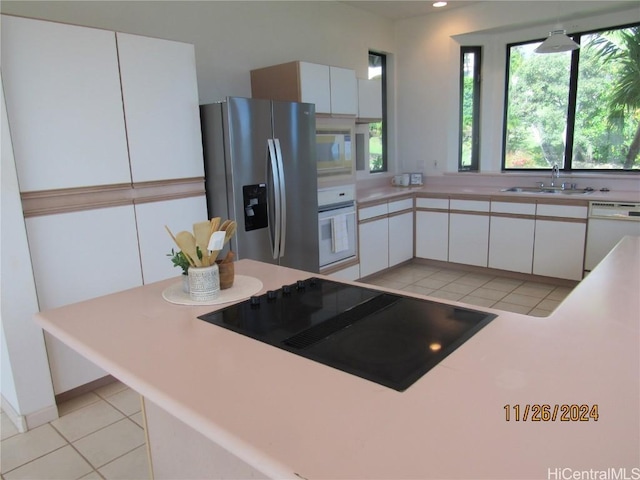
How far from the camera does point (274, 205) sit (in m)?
3.27

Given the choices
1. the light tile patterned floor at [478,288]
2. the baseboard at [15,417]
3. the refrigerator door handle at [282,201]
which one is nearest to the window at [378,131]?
the light tile patterned floor at [478,288]

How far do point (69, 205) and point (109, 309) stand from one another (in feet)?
3.72

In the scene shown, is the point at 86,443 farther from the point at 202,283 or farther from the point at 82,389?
the point at 202,283

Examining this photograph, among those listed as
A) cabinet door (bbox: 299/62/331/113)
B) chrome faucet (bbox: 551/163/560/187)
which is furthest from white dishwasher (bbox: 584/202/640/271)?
cabinet door (bbox: 299/62/331/113)

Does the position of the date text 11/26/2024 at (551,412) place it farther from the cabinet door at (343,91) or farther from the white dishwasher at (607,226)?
the white dishwasher at (607,226)

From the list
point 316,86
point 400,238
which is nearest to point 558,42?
point 316,86

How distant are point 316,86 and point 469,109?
2.37m

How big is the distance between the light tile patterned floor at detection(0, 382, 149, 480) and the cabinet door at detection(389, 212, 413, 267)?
3.01 meters

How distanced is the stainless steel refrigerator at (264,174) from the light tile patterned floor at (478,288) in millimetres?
1382

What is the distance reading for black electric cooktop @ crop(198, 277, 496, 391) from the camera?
1.09m

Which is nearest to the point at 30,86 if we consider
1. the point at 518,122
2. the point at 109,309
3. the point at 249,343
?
the point at 109,309

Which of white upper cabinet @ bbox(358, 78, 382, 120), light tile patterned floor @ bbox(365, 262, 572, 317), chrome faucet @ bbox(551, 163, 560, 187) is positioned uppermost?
white upper cabinet @ bbox(358, 78, 382, 120)

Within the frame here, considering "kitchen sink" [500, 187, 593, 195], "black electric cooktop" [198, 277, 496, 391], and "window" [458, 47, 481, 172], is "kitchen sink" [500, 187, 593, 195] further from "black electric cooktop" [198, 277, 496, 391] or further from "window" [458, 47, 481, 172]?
"black electric cooktop" [198, 277, 496, 391]

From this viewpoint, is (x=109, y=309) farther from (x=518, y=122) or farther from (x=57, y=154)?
(x=518, y=122)
